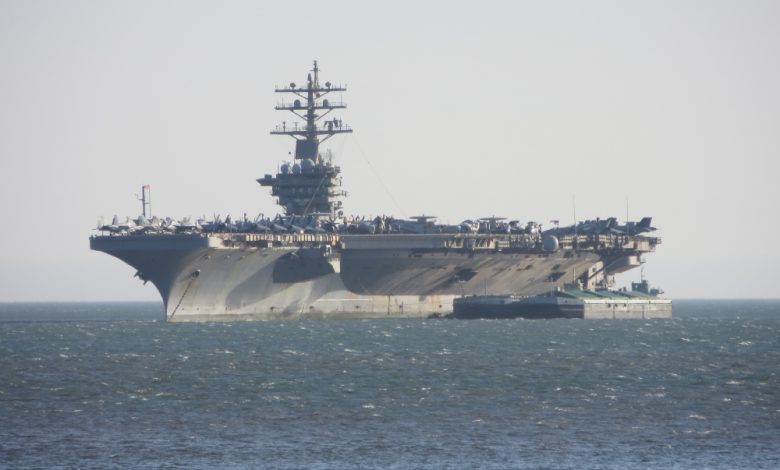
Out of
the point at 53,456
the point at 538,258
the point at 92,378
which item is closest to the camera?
the point at 53,456

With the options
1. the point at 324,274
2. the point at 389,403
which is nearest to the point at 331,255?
the point at 324,274

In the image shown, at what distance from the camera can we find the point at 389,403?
1484 inches

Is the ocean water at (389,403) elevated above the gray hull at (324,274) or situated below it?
below

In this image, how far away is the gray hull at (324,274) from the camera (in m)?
69.9

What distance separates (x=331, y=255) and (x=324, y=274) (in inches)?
59.3

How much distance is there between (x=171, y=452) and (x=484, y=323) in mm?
52860

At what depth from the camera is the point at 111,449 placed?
98.5ft

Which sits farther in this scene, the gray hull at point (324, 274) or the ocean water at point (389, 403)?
the gray hull at point (324, 274)

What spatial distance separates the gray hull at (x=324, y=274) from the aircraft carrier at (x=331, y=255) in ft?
0.23

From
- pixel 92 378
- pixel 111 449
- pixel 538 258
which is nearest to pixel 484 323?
pixel 538 258

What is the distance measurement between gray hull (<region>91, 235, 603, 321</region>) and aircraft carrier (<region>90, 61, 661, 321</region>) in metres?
0.07

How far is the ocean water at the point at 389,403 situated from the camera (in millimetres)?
29312

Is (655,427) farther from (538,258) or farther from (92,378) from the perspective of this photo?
(538,258)

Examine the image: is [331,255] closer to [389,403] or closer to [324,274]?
[324,274]
